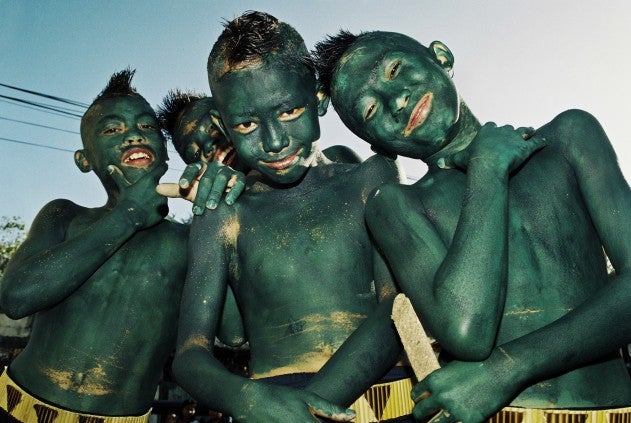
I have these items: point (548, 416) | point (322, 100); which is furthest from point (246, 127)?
point (548, 416)

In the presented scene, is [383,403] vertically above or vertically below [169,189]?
below

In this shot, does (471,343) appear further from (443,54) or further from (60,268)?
(60,268)

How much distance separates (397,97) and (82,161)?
1842 millimetres

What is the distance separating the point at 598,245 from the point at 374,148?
835 millimetres

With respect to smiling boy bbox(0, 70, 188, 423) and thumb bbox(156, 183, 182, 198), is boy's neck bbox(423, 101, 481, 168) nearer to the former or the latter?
thumb bbox(156, 183, 182, 198)

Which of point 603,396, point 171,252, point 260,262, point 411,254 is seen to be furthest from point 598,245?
point 171,252

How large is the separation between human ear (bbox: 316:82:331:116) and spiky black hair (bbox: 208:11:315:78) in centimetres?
7

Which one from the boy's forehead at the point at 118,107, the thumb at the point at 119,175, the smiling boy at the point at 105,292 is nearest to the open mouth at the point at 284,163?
the smiling boy at the point at 105,292

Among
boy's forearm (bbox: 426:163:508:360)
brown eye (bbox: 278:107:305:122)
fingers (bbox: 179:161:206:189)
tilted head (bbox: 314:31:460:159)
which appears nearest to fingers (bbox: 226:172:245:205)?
fingers (bbox: 179:161:206:189)

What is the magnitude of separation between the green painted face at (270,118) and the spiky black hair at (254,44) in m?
0.05

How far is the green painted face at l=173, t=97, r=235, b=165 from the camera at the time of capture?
3.21 meters

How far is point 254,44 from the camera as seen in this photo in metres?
2.51

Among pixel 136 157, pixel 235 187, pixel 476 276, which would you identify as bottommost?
pixel 476 276

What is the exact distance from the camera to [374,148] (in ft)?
8.57
